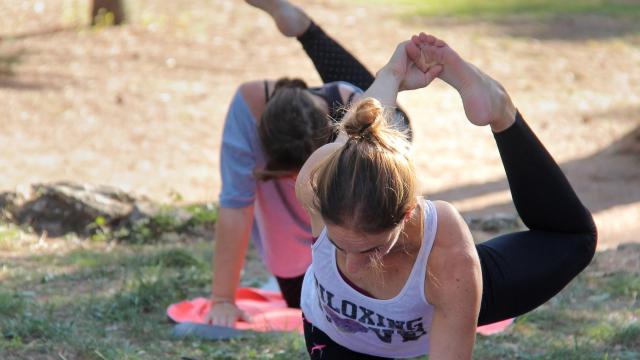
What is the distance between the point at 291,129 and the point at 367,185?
1391 mm

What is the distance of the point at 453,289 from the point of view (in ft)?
8.50

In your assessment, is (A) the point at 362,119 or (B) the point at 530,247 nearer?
(A) the point at 362,119

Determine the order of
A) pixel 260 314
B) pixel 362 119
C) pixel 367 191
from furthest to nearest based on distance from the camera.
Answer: pixel 260 314 → pixel 362 119 → pixel 367 191

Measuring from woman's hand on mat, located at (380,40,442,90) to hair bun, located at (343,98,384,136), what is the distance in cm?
56

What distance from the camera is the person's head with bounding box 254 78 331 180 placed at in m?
3.74

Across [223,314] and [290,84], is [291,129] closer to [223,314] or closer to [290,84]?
[290,84]

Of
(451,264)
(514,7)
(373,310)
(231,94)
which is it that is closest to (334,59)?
(373,310)

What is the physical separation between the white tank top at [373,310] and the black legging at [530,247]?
0.36ft

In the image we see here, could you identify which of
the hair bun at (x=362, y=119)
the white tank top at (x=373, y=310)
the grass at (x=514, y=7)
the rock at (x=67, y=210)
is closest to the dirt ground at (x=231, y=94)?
the rock at (x=67, y=210)

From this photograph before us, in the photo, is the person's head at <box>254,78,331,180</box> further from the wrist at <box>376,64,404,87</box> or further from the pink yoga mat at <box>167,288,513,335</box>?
the pink yoga mat at <box>167,288,513,335</box>

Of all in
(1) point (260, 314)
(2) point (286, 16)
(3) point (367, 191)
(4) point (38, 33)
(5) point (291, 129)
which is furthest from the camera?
(4) point (38, 33)

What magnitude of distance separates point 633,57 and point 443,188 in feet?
16.3

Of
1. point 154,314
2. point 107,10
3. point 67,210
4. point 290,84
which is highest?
point 290,84

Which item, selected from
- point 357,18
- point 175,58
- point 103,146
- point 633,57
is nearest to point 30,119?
point 103,146
